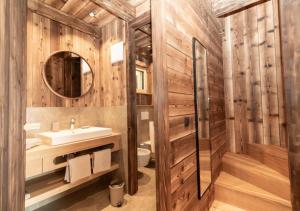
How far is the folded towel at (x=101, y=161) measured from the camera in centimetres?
214

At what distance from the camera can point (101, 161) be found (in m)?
2.19

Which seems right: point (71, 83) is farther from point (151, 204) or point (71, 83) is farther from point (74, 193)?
point (151, 204)

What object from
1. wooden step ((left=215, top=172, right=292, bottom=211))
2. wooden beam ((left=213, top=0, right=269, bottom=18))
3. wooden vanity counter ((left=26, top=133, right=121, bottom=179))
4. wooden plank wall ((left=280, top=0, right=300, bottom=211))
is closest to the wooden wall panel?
wooden plank wall ((left=280, top=0, right=300, bottom=211))

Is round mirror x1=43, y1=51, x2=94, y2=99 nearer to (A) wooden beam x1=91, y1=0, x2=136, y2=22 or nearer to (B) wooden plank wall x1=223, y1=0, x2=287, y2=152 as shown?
(A) wooden beam x1=91, y1=0, x2=136, y2=22

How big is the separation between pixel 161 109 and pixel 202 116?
2.59 ft

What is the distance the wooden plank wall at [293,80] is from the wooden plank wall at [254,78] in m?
1.04

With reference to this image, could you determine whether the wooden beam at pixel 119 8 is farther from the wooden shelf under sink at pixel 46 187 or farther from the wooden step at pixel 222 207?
the wooden step at pixel 222 207

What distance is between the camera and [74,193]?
91.4 inches

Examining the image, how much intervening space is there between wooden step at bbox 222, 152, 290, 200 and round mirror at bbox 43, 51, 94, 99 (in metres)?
2.48

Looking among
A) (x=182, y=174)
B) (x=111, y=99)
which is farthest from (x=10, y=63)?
(x=111, y=99)

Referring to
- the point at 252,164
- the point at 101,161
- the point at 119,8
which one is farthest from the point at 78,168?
the point at 252,164

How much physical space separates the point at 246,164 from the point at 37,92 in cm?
295

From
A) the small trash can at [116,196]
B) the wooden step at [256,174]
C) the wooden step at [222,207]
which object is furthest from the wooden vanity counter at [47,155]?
the wooden step at [256,174]

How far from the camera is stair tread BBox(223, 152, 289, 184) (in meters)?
1.88
